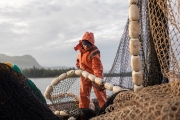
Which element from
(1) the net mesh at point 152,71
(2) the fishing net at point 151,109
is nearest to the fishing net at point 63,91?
(1) the net mesh at point 152,71

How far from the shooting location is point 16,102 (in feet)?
6.63

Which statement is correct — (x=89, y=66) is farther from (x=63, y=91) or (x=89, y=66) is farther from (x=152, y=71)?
(x=152, y=71)

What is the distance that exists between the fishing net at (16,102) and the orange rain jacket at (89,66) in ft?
10.2

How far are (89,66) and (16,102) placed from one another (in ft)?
12.3

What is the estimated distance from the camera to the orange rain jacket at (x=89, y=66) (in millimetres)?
5356

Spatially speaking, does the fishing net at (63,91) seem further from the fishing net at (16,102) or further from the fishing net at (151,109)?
the fishing net at (151,109)

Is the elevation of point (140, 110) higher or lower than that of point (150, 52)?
lower

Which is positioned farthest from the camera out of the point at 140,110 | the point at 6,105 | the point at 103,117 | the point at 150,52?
the point at 150,52

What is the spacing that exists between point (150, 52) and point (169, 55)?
0.81 m

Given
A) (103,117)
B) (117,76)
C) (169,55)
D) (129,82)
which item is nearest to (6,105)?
(103,117)

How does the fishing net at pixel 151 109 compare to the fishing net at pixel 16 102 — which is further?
the fishing net at pixel 16 102

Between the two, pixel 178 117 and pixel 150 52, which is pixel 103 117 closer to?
pixel 178 117

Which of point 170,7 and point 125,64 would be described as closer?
point 170,7

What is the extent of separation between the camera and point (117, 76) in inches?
197
